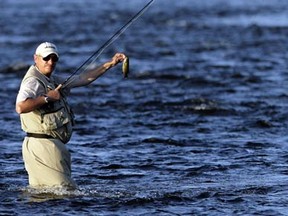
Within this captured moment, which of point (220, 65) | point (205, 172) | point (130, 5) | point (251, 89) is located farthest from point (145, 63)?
point (130, 5)

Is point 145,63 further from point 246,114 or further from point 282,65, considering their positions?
point 246,114

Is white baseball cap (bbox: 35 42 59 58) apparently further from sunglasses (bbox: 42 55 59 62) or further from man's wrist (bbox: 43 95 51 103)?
man's wrist (bbox: 43 95 51 103)

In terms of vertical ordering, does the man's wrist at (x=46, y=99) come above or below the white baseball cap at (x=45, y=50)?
below

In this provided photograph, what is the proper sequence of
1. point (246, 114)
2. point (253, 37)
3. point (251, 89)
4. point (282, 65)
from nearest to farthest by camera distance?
point (246, 114) → point (251, 89) → point (282, 65) → point (253, 37)

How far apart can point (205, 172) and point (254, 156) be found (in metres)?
1.18

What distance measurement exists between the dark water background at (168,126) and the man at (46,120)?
29 cm

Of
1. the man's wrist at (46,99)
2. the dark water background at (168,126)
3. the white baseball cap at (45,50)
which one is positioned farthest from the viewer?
the dark water background at (168,126)

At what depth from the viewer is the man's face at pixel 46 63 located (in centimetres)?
904

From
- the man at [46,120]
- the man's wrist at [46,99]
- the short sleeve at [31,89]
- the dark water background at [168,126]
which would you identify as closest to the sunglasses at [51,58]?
the man at [46,120]

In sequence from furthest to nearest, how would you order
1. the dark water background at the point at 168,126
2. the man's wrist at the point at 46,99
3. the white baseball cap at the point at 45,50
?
the dark water background at the point at 168,126 < the white baseball cap at the point at 45,50 < the man's wrist at the point at 46,99

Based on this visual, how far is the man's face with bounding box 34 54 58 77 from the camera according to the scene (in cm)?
904

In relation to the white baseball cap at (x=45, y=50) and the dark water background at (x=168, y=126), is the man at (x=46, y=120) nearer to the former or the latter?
the white baseball cap at (x=45, y=50)

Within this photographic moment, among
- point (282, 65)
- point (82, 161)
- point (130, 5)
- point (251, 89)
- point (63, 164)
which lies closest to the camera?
point (63, 164)

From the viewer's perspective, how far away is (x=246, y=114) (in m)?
16.2
